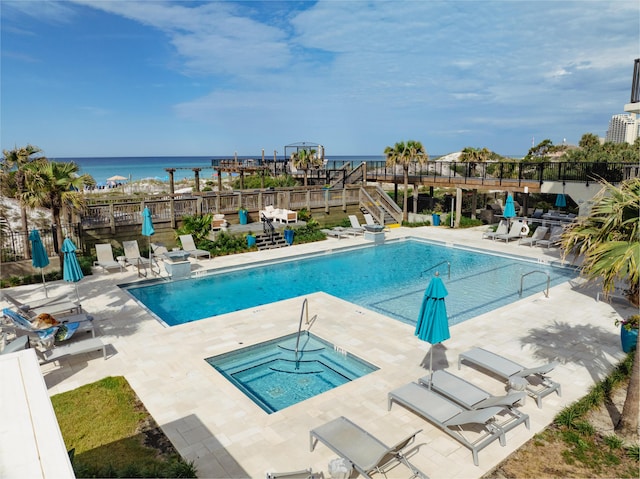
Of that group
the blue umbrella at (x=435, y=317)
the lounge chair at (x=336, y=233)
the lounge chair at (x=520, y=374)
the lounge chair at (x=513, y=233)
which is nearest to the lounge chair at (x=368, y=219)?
the lounge chair at (x=336, y=233)

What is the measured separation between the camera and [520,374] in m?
7.75

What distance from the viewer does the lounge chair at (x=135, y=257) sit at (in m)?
16.0

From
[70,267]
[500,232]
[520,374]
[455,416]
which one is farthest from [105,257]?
[500,232]

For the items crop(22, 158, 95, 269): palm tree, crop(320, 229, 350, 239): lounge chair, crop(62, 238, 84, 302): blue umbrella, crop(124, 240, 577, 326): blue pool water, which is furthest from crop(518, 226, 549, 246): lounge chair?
crop(22, 158, 95, 269): palm tree

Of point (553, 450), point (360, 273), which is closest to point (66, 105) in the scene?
point (360, 273)

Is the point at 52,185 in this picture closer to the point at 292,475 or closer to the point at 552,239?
the point at 292,475

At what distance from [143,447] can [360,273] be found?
11.5 metres

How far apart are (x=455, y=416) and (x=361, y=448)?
1701mm

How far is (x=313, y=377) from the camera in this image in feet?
28.6

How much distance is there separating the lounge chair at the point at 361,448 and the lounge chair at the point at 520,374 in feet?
8.67

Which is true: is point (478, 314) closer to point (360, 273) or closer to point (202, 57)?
point (360, 273)

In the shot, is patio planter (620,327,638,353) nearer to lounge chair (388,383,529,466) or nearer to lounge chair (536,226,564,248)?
lounge chair (388,383,529,466)

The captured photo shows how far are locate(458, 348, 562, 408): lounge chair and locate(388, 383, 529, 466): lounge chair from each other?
839mm

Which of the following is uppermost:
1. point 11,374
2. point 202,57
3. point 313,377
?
point 202,57
